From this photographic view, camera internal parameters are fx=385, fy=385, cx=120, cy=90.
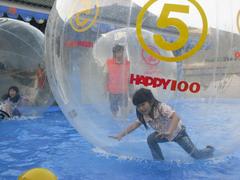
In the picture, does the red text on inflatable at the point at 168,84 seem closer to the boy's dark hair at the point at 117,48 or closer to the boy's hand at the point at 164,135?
the boy's dark hair at the point at 117,48

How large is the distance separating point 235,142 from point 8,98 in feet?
12.5

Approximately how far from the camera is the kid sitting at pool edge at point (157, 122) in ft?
9.91

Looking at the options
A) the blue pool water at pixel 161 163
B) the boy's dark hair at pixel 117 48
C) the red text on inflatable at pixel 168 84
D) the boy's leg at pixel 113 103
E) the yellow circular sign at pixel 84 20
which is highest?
the yellow circular sign at pixel 84 20

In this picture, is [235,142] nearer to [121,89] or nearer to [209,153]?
[209,153]

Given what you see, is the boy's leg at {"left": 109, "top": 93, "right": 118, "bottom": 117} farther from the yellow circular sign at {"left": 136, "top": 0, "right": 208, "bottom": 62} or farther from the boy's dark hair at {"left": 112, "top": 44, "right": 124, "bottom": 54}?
the yellow circular sign at {"left": 136, "top": 0, "right": 208, "bottom": 62}

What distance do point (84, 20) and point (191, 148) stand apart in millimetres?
1404

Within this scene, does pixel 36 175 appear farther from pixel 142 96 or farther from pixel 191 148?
pixel 191 148

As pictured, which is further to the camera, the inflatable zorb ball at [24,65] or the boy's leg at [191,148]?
the inflatable zorb ball at [24,65]

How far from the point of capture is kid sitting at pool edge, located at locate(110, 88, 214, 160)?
3021 mm

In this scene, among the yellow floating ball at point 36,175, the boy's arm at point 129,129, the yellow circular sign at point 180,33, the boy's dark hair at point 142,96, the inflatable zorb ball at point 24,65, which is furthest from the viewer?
the inflatable zorb ball at point 24,65

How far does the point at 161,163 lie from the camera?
3.44 m

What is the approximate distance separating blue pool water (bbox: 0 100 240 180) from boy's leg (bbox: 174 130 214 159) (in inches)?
2.1

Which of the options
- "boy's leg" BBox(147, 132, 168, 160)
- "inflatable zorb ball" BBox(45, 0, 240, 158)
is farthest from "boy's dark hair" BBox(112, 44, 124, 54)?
"boy's leg" BBox(147, 132, 168, 160)

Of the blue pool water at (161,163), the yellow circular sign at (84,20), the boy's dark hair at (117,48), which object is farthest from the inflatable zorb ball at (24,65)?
the boy's dark hair at (117,48)
